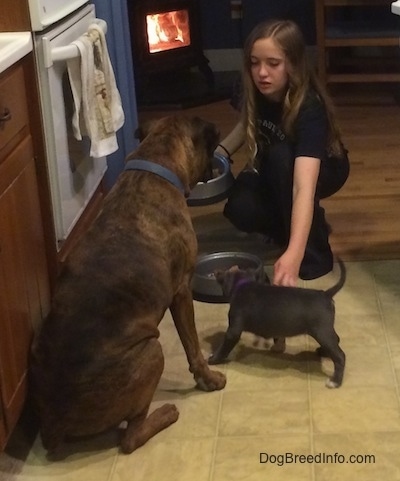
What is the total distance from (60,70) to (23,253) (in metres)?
0.69

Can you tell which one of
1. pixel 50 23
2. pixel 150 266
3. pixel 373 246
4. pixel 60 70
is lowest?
pixel 373 246

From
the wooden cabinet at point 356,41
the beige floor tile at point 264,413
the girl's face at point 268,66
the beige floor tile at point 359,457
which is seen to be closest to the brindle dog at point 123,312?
the beige floor tile at point 264,413

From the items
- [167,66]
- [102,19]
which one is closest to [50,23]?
[102,19]

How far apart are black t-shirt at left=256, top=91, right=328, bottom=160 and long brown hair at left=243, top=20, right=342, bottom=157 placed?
0.02 metres

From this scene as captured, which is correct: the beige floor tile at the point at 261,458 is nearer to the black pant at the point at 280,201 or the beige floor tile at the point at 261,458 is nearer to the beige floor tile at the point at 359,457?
the beige floor tile at the point at 359,457

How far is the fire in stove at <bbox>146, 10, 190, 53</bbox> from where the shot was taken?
5066 millimetres

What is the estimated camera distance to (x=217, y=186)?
3062 mm

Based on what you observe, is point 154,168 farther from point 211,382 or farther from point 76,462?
point 76,462

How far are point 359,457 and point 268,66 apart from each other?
1.28m

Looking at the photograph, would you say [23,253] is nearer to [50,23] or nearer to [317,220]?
[50,23]

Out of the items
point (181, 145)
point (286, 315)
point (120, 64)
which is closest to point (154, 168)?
point (181, 145)

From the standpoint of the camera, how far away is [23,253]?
2092 millimetres

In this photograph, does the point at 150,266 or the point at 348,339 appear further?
the point at 348,339

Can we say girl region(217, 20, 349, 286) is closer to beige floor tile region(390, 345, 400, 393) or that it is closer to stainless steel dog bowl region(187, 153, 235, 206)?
stainless steel dog bowl region(187, 153, 235, 206)
